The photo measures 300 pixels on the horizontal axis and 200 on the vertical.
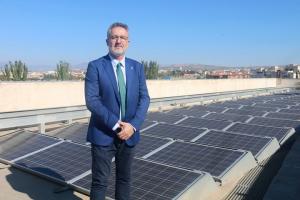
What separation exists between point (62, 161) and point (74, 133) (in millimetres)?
2472

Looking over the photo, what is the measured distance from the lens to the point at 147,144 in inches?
267

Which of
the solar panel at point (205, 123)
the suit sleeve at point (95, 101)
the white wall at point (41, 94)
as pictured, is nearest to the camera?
the suit sleeve at point (95, 101)

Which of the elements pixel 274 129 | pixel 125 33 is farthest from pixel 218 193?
pixel 274 129

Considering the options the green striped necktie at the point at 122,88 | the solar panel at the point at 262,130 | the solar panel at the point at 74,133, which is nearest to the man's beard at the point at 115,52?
the green striped necktie at the point at 122,88

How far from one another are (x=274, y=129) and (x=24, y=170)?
554 cm

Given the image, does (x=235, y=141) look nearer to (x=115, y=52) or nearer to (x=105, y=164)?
(x=105, y=164)

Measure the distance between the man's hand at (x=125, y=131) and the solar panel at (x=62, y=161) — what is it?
206cm

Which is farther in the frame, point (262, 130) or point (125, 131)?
point (262, 130)

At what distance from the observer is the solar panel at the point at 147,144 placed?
20.9 ft

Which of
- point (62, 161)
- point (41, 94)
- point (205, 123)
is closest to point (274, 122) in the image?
point (205, 123)

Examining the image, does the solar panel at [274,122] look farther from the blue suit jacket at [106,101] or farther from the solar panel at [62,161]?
the blue suit jacket at [106,101]

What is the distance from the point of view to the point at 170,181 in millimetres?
4840

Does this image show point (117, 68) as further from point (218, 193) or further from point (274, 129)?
point (274, 129)

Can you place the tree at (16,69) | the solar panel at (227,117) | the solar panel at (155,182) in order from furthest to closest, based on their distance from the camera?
the tree at (16,69), the solar panel at (227,117), the solar panel at (155,182)
